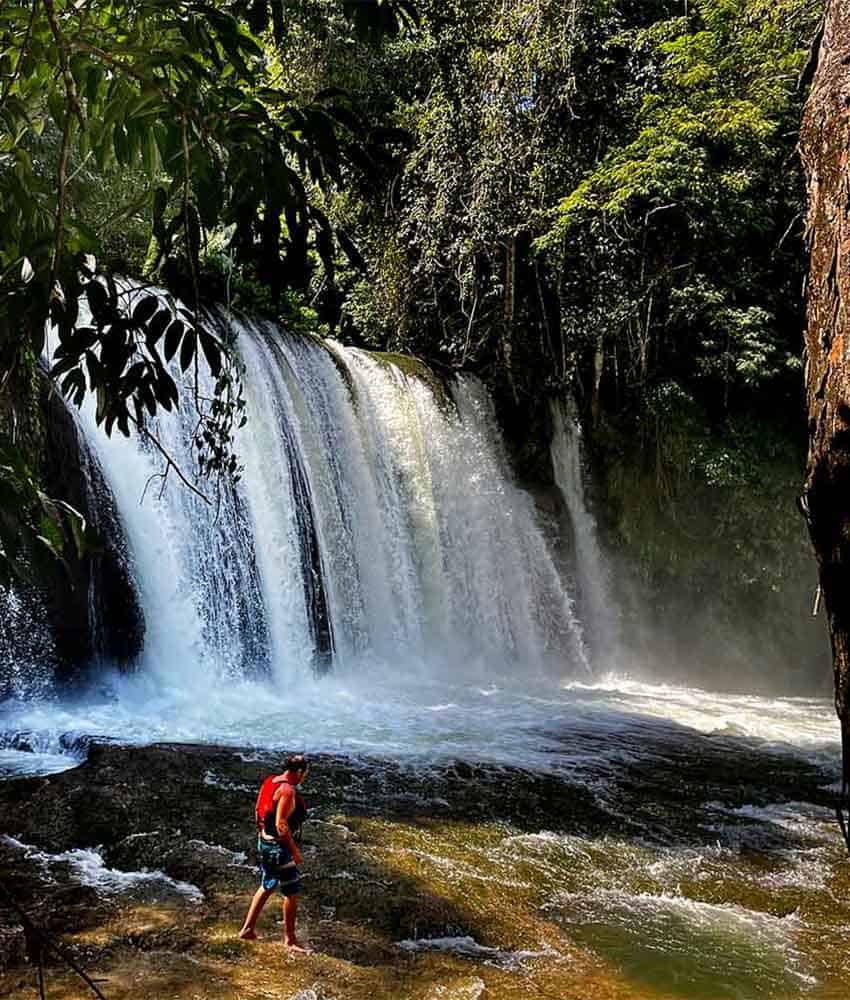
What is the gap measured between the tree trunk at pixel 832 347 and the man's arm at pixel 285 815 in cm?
338

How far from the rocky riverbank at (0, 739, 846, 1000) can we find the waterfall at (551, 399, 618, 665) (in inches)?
266

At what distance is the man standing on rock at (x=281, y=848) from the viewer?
14.1ft

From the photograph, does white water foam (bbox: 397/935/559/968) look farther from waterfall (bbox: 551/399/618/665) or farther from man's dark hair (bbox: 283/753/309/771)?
waterfall (bbox: 551/399/618/665)

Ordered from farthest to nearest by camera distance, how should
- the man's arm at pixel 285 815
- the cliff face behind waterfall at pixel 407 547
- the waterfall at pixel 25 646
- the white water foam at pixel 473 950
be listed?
the cliff face behind waterfall at pixel 407 547, the waterfall at pixel 25 646, the white water foam at pixel 473 950, the man's arm at pixel 285 815

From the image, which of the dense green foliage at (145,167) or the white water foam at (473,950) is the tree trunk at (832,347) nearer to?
the dense green foliage at (145,167)

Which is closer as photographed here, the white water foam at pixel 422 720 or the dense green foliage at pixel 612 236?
the white water foam at pixel 422 720

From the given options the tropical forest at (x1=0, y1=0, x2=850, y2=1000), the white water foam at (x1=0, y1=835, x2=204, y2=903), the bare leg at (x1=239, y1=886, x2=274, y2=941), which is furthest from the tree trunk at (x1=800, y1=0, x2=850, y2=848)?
the white water foam at (x1=0, y1=835, x2=204, y2=903)

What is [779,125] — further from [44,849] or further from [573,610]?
[44,849]

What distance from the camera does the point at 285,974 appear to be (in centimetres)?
407

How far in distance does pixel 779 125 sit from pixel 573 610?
286 inches

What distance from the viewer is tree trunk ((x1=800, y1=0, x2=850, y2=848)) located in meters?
1.16

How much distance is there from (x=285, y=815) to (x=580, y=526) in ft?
35.1

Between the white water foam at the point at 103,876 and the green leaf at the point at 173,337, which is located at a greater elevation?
the green leaf at the point at 173,337

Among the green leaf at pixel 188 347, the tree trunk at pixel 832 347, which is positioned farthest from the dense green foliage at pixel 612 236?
the tree trunk at pixel 832 347
